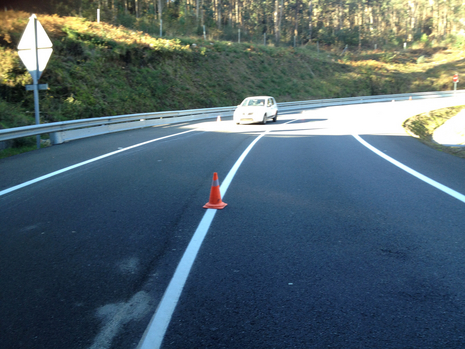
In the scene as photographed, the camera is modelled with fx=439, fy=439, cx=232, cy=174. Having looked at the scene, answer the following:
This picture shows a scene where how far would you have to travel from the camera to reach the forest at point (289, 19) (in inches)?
1861

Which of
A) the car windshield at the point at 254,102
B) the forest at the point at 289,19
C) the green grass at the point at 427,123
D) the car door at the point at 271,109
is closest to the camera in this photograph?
the green grass at the point at 427,123

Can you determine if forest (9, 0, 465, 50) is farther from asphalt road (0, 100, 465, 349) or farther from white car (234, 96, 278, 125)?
asphalt road (0, 100, 465, 349)

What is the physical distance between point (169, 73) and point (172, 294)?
34466mm

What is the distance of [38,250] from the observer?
496cm

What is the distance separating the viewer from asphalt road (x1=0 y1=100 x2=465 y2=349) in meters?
3.31

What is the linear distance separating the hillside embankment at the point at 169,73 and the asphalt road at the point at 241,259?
31.2 feet

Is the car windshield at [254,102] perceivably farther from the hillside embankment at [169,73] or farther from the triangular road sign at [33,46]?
the triangular road sign at [33,46]

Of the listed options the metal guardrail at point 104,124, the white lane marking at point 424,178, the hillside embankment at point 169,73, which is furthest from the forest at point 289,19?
the white lane marking at point 424,178

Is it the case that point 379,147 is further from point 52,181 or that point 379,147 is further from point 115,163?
point 52,181

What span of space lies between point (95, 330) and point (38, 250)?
6.74ft

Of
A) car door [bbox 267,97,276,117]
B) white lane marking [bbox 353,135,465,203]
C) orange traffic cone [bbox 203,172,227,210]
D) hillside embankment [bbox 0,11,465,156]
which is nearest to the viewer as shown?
orange traffic cone [bbox 203,172,227,210]

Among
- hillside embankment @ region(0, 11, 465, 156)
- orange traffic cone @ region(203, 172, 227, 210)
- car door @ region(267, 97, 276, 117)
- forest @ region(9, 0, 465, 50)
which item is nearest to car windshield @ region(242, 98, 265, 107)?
car door @ region(267, 97, 276, 117)

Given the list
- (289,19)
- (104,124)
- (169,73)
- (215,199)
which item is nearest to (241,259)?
(215,199)

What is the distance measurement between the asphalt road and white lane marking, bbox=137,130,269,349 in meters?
0.06
